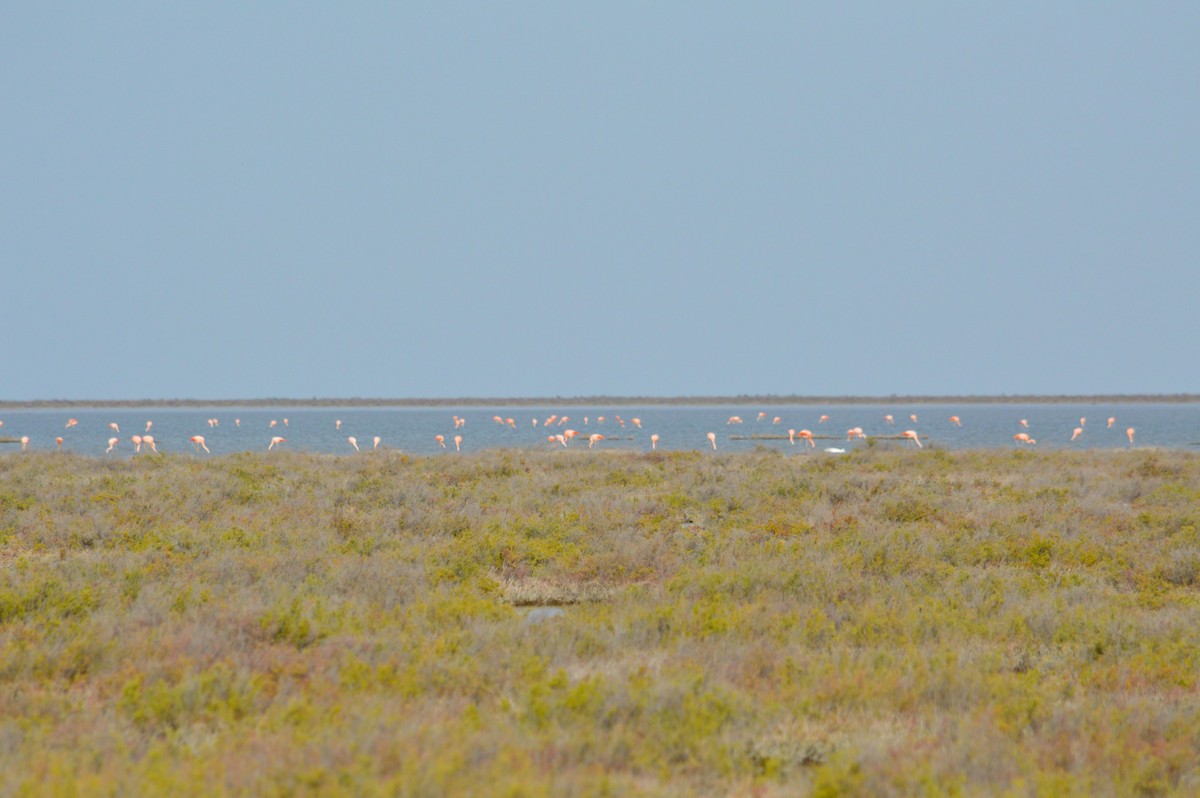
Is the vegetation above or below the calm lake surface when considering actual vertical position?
above

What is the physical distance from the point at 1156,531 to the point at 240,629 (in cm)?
1160

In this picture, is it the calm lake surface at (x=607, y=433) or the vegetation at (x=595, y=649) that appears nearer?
the vegetation at (x=595, y=649)

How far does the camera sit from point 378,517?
13.6 meters

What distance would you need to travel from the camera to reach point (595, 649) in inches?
289

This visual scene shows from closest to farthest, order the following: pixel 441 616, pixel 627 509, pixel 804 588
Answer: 1. pixel 441 616
2. pixel 804 588
3. pixel 627 509

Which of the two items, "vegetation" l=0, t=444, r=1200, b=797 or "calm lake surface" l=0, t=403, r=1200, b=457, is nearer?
"vegetation" l=0, t=444, r=1200, b=797

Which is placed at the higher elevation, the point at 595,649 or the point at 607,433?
the point at 595,649

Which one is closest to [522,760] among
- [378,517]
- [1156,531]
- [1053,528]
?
[378,517]

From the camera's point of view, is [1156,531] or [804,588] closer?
[804,588]

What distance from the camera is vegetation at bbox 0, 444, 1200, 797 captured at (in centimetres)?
493

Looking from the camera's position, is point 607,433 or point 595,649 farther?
point 607,433

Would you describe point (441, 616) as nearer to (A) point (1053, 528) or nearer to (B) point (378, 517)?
(B) point (378, 517)

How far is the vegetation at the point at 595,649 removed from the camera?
16.2 feet

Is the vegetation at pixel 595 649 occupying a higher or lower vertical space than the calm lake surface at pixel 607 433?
higher
